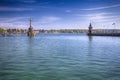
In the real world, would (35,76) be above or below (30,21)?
below

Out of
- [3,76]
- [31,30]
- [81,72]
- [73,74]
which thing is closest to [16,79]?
[3,76]

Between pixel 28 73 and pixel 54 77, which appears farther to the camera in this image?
pixel 28 73

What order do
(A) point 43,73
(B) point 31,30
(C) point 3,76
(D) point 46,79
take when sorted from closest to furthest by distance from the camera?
(D) point 46,79
(C) point 3,76
(A) point 43,73
(B) point 31,30

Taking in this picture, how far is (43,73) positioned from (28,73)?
156 centimetres

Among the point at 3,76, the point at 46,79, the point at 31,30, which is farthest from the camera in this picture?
the point at 31,30

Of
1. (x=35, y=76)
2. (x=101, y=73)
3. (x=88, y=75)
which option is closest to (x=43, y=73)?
(x=35, y=76)

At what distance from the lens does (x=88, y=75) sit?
19.0 metres

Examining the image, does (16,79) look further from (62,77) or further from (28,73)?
(62,77)

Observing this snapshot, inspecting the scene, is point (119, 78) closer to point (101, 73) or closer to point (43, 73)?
point (101, 73)

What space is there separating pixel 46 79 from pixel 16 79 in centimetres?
274

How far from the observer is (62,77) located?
1808cm

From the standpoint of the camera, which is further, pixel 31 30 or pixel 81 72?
pixel 31 30

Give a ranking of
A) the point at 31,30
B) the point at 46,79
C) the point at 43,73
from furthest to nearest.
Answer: the point at 31,30, the point at 43,73, the point at 46,79

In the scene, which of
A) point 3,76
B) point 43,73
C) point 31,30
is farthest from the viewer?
point 31,30
